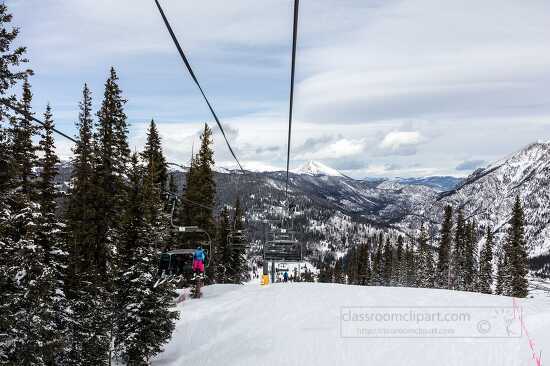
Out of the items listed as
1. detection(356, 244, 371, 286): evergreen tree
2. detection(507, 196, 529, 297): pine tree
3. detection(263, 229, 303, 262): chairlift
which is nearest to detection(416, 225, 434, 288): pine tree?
detection(507, 196, 529, 297): pine tree

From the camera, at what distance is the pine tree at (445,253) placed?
65.5m

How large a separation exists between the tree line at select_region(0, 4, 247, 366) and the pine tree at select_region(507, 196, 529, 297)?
145 feet

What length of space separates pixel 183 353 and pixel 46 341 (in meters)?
5.98

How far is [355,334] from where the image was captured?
1794cm

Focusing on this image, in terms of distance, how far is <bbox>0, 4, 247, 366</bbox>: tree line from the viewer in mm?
17078

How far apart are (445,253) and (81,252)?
53125mm

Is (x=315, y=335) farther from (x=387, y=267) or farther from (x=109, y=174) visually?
(x=387, y=267)

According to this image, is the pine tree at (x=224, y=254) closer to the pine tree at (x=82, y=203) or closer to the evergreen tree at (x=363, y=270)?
the pine tree at (x=82, y=203)

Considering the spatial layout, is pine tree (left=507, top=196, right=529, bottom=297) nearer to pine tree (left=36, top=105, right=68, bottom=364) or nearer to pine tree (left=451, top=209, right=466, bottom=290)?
pine tree (left=451, top=209, right=466, bottom=290)

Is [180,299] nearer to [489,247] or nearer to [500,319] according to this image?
[500,319]

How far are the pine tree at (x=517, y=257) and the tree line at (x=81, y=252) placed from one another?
145ft

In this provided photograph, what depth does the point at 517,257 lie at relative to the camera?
52562 millimetres

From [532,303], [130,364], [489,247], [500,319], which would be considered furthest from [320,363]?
[489,247]

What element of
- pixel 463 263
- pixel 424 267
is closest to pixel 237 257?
pixel 424 267
